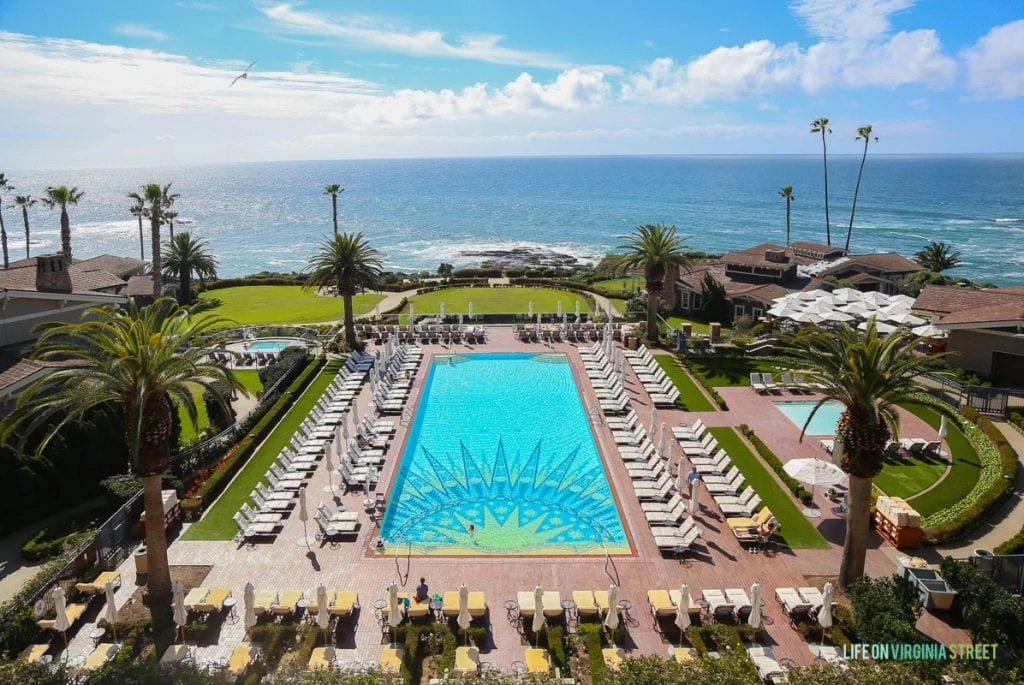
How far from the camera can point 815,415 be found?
2942cm

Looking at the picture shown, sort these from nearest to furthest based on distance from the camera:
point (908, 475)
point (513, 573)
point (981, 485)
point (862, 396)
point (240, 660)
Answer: point (240, 660), point (862, 396), point (513, 573), point (981, 485), point (908, 475)

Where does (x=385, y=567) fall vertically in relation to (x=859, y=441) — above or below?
below

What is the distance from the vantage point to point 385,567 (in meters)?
17.8

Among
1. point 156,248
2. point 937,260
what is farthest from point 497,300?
point 937,260

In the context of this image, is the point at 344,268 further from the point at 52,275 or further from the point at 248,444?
the point at 248,444

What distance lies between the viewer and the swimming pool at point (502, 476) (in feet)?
63.6

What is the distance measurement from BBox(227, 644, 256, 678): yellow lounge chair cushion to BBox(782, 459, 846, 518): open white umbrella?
15.4m

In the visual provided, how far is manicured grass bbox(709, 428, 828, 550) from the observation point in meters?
19.1

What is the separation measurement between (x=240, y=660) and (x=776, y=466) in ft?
55.9

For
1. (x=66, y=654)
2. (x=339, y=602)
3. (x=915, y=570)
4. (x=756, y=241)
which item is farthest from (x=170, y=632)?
(x=756, y=241)

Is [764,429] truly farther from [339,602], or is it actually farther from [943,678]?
[339,602]

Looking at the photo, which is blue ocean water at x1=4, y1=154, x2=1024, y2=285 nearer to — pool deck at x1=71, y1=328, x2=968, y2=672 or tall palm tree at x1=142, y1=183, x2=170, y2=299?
tall palm tree at x1=142, y1=183, x2=170, y2=299

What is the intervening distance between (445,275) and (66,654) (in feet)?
164

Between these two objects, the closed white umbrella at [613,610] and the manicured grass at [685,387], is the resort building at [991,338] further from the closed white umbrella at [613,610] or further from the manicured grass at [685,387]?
the closed white umbrella at [613,610]
